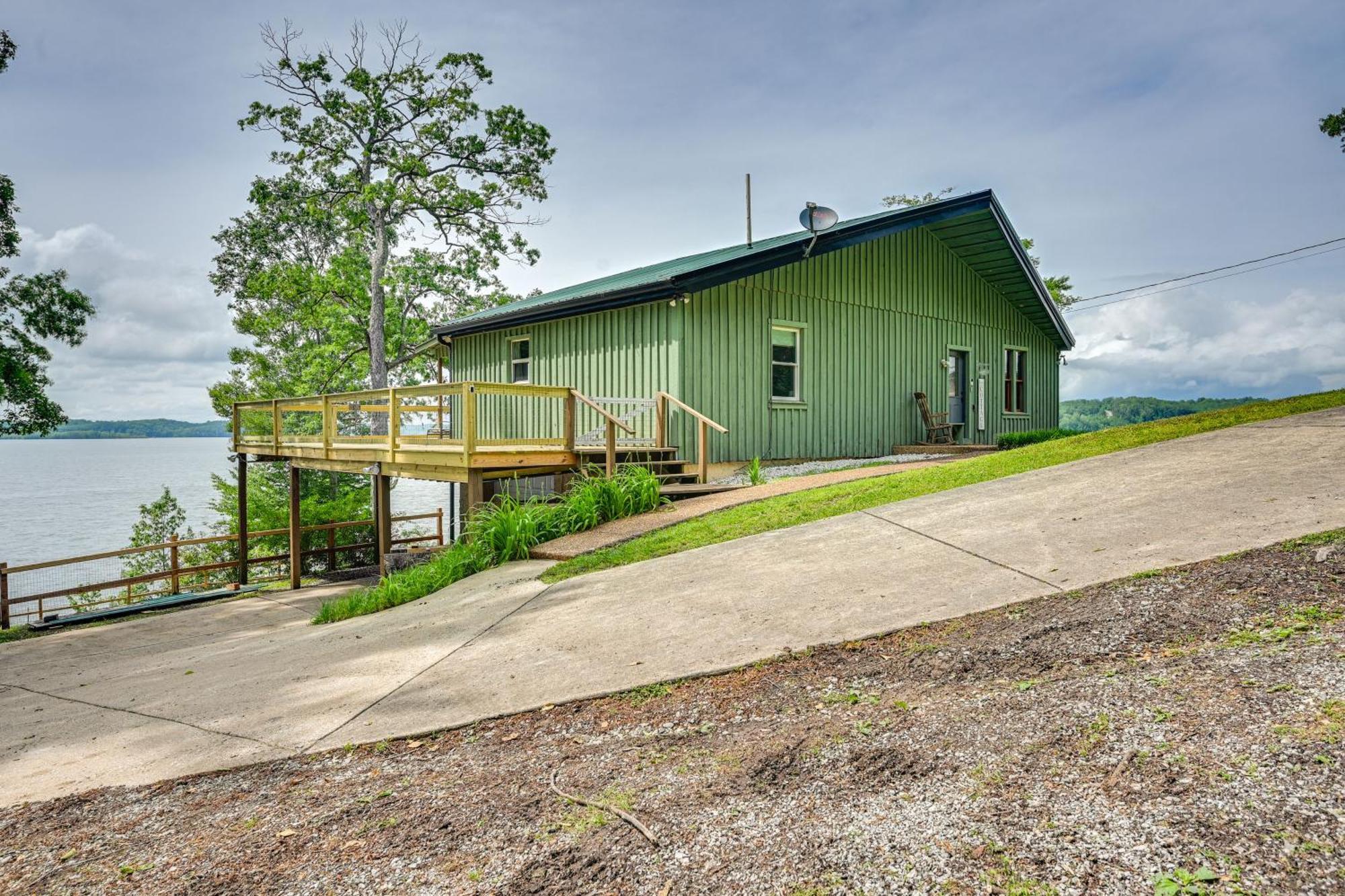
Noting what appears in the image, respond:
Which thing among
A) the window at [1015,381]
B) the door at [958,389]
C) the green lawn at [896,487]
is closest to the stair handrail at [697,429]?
the green lawn at [896,487]

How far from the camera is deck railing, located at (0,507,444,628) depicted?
1529 centimetres

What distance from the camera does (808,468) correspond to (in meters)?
13.1

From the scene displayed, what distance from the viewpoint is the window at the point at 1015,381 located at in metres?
19.6

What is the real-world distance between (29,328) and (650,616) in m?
20.2

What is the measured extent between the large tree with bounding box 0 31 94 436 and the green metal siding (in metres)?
9.50

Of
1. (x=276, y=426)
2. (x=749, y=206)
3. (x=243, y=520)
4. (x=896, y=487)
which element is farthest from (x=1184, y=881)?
(x=243, y=520)

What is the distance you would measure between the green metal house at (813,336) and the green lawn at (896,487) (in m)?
3.74

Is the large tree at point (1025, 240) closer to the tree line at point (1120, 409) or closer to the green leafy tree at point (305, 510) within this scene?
the tree line at point (1120, 409)

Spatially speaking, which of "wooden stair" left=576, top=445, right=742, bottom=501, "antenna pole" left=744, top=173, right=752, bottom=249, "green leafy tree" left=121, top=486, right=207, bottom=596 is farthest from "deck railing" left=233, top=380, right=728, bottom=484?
"green leafy tree" left=121, top=486, right=207, bottom=596

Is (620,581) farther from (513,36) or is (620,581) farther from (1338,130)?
(1338,130)

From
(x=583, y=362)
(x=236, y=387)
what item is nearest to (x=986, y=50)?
(x=583, y=362)

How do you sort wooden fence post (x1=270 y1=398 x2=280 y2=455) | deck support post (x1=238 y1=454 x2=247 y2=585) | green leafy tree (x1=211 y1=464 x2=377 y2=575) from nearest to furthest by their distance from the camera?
1. wooden fence post (x1=270 y1=398 x2=280 y2=455)
2. deck support post (x1=238 y1=454 x2=247 y2=585)
3. green leafy tree (x1=211 y1=464 x2=377 y2=575)

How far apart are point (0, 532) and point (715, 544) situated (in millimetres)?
51395

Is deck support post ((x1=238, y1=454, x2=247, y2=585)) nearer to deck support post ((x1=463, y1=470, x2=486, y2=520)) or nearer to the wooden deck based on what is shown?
the wooden deck
